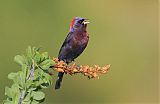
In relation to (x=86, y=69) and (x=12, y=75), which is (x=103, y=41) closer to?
(x=86, y=69)

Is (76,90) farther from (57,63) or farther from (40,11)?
(57,63)

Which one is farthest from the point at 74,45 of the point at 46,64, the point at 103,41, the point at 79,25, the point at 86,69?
the point at 103,41

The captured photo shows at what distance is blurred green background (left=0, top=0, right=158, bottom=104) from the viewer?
48.4 ft

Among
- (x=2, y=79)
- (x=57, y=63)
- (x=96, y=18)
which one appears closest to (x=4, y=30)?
(x=96, y=18)

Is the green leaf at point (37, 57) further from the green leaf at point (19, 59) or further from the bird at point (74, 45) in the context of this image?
the bird at point (74, 45)

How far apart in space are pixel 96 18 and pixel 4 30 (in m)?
2.36

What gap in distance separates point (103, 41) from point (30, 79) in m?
12.8

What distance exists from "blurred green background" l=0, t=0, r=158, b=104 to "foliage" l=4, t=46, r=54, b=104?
10459mm

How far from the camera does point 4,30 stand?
16.4 m

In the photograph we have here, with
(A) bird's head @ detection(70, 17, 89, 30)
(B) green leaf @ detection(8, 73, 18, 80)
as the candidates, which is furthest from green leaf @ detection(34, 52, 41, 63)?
(A) bird's head @ detection(70, 17, 89, 30)

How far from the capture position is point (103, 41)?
1580cm

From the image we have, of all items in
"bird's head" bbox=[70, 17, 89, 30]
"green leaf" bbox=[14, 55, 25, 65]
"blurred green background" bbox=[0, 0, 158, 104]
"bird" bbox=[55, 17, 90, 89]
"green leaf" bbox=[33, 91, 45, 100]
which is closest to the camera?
"green leaf" bbox=[33, 91, 45, 100]

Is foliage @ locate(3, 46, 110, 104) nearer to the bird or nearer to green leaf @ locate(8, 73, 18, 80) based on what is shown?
green leaf @ locate(8, 73, 18, 80)

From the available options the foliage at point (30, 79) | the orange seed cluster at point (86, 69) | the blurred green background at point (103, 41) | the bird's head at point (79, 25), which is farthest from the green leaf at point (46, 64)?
the blurred green background at point (103, 41)
